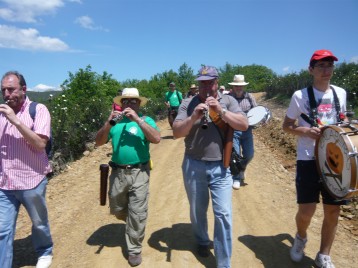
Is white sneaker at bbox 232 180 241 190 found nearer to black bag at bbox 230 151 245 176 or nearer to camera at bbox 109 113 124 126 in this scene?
black bag at bbox 230 151 245 176

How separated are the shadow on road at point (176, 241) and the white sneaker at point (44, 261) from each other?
125cm

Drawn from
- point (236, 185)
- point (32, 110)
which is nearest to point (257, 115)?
point (236, 185)

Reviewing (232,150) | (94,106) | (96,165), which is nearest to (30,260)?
(232,150)

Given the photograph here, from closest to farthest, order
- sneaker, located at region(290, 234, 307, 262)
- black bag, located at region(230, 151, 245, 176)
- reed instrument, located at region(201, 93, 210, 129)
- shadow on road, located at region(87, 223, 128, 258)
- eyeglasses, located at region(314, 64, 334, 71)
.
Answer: reed instrument, located at region(201, 93, 210, 129), eyeglasses, located at region(314, 64, 334, 71), black bag, located at region(230, 151, 245, 176), sneaker, located at region(290, 234, 307, 262), shadow on road, located at region(87, 223, 128, 258)

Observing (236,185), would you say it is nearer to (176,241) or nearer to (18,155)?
(176,241)

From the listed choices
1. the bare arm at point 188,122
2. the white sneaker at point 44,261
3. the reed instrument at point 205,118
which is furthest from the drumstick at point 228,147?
the white sneaker at point 44,261

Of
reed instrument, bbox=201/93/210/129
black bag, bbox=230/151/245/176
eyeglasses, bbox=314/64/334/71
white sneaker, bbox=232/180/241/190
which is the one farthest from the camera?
white sneaker, bbox=232/180/241/190

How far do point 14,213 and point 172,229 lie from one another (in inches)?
85.5

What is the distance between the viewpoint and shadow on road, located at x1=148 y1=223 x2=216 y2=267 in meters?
4.21

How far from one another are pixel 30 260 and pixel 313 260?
136 inches

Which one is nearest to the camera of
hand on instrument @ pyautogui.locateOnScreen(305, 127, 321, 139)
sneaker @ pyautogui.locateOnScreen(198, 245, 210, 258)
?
sneaker @ pyautogui.locateOnScreen(198, 245, 210, 258)

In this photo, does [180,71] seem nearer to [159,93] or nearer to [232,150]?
[159,93]

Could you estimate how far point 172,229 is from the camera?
5070 millimetres

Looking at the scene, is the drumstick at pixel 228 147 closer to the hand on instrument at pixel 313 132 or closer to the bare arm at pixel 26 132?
the hand on instrument at pixel 313 132
